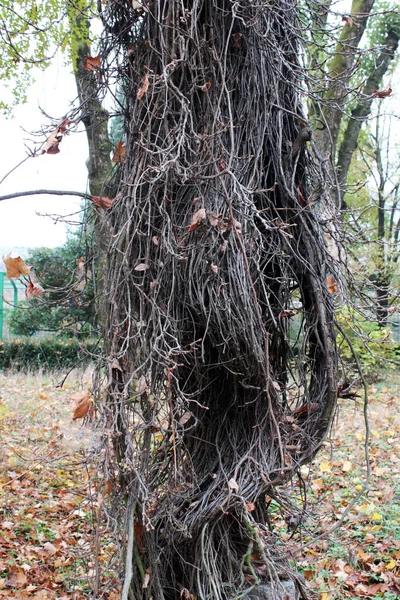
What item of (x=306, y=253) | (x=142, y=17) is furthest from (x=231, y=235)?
(x=142, y=17)

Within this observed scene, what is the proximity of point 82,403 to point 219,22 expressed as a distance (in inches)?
58.2

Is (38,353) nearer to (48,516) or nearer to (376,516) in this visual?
(48,516)

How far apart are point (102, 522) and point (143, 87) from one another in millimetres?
1840

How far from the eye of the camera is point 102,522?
8.13ft

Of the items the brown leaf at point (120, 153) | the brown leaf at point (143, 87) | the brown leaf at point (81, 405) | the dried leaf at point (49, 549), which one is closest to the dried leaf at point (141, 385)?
the brown leaf at point (81, 405)

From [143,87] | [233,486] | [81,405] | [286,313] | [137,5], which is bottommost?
[233,486]

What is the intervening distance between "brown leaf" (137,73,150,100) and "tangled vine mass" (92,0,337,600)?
10mm

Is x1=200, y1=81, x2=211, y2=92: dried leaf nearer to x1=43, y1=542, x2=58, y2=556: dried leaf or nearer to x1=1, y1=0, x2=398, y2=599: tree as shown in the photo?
x1=1, y1=0, x2=398, y2=599: tree

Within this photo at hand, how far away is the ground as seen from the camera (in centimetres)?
260

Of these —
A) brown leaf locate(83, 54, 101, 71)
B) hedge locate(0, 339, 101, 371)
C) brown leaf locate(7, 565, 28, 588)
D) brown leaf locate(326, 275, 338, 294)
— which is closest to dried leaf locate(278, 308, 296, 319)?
brown leaf locate(326, 275, 338, 294)

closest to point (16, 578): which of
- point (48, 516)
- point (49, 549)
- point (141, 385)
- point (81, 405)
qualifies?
point (49, 549)

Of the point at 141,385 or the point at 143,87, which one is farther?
the point at 143,87

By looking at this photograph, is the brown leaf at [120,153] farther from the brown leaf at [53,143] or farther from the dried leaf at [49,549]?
the dried leaf at [49,549]

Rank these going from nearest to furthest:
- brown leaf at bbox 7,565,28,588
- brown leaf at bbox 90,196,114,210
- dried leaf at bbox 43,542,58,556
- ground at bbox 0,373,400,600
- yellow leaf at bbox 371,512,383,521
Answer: brown leaf at bbox 90,196,114,210
ground at bbox 0,373,400,600
brown leaf at bbox 7,565,28,588
dried leaf at bbox 43,542,58,556
yellow leaf at bbox 371,512,383,521
